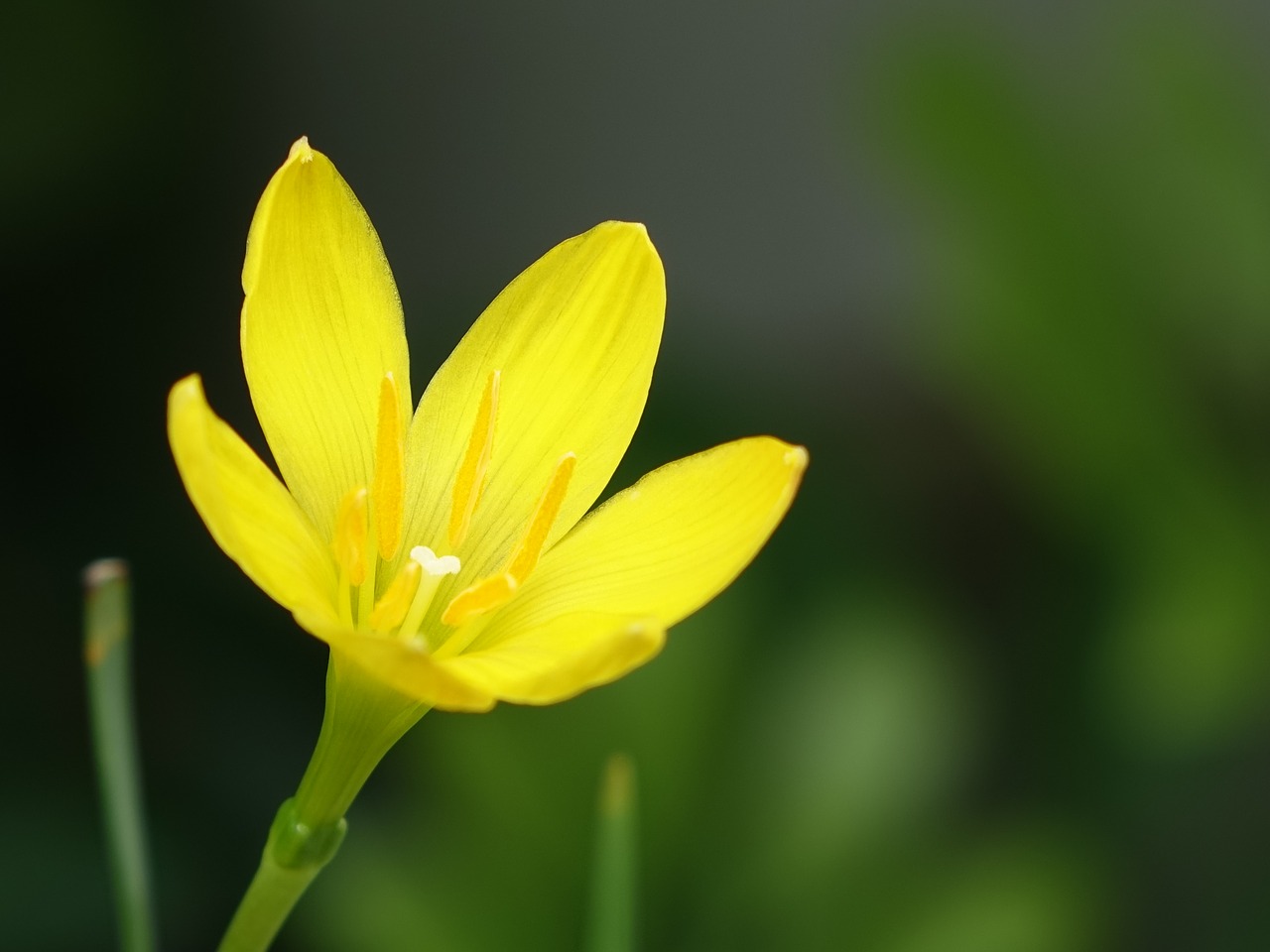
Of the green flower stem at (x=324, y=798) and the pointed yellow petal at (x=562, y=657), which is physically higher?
the pointed yellow petal at (x=562, y=657)

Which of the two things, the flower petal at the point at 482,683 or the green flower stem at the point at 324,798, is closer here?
the flower petal at the point at 482,683

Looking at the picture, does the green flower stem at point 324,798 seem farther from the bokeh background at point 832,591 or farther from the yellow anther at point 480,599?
the bokeh background at point 832,591

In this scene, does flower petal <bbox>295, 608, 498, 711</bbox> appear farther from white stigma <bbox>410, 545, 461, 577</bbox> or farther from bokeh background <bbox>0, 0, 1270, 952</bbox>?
bokeh background <bbox>0, 0, 1270, 952</bbox>

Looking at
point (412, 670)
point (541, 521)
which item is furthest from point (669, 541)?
point (412, 670)

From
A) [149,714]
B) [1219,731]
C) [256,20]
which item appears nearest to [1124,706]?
[1219,731]

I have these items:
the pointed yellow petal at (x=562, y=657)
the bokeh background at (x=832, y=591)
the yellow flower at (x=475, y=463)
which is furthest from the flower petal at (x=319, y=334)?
the bokeh background at (x=832, y=591)

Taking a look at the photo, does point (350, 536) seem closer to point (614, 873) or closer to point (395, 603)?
point (395, 603)
